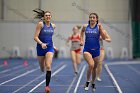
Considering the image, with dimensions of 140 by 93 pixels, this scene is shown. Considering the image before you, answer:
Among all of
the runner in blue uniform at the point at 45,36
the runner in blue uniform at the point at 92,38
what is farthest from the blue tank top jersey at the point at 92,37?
the runner in blue uniform at the point at 45,36

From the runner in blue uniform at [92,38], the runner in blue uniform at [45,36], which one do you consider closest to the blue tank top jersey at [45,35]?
the runner in blue uniform at [45,36]

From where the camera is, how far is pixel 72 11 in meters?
22.8

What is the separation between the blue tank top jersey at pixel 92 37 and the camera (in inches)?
339

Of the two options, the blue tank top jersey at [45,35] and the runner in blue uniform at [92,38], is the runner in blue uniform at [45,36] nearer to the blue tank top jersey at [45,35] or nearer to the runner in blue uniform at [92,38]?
the blue tank top jersey at [45,35]

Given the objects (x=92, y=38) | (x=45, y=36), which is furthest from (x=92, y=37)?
(x=45, y=36)

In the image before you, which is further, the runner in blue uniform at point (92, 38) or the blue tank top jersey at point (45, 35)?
the runner in blue uniform at point (92, 38)

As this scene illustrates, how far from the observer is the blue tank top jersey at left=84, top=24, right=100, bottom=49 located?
28.3ft

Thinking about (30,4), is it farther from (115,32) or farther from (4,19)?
(115,32)

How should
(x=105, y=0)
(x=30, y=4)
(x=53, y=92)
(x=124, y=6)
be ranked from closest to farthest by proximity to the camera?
(x=53, y=92)
(x=30, y=4)
(x=105, y=0)
(x=124, y=6)

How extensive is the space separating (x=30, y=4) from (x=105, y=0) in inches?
235

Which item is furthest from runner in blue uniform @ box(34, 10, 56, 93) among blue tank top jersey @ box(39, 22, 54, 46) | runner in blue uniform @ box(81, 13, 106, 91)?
runner in blue uniform @ box(81, 13, 106, 91)

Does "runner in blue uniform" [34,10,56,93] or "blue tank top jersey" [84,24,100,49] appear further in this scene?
"blue tank top jersey" [84,24,100,49]

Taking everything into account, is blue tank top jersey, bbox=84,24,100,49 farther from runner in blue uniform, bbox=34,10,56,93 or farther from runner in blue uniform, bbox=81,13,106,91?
runner in blue uniform, bbox=34,10,56,93

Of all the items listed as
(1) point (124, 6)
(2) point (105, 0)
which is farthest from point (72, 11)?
(1) point (124, 6)
